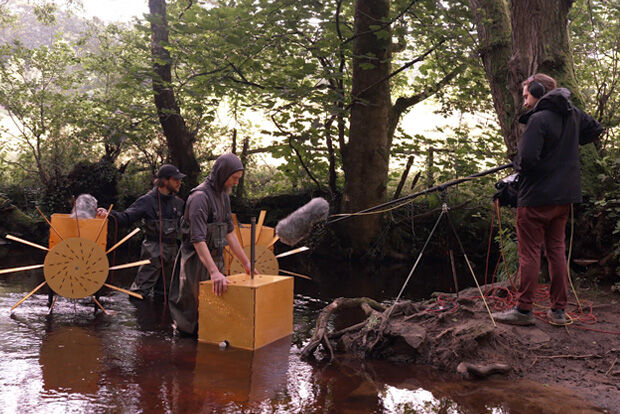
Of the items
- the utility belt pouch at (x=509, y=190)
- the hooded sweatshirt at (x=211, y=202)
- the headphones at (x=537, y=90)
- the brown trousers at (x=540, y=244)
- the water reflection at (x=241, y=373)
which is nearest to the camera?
the water reflection at (x=241, y=373)

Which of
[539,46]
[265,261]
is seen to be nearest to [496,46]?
[539,46]

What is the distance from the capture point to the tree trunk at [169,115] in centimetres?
1142

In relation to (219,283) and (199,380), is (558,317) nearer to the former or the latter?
(219,283)

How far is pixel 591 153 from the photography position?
6.76 metres

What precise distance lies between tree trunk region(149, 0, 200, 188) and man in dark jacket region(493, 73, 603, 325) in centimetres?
798

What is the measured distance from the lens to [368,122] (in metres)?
10.8

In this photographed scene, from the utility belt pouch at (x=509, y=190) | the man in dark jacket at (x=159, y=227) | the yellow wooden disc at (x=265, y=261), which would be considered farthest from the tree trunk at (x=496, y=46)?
the man in dark jacket at (x=159, y=227)

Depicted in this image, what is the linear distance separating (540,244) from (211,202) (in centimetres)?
306

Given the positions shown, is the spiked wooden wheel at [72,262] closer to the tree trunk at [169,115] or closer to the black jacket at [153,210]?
the black jacket at [153,210]

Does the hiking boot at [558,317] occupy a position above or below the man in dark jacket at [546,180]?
below

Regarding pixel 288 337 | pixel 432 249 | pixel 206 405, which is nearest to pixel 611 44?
pixel 432 249

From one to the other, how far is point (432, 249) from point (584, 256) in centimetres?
583

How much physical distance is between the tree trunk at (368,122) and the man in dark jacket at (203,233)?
5306 mm

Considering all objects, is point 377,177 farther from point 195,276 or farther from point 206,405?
point 206,405
